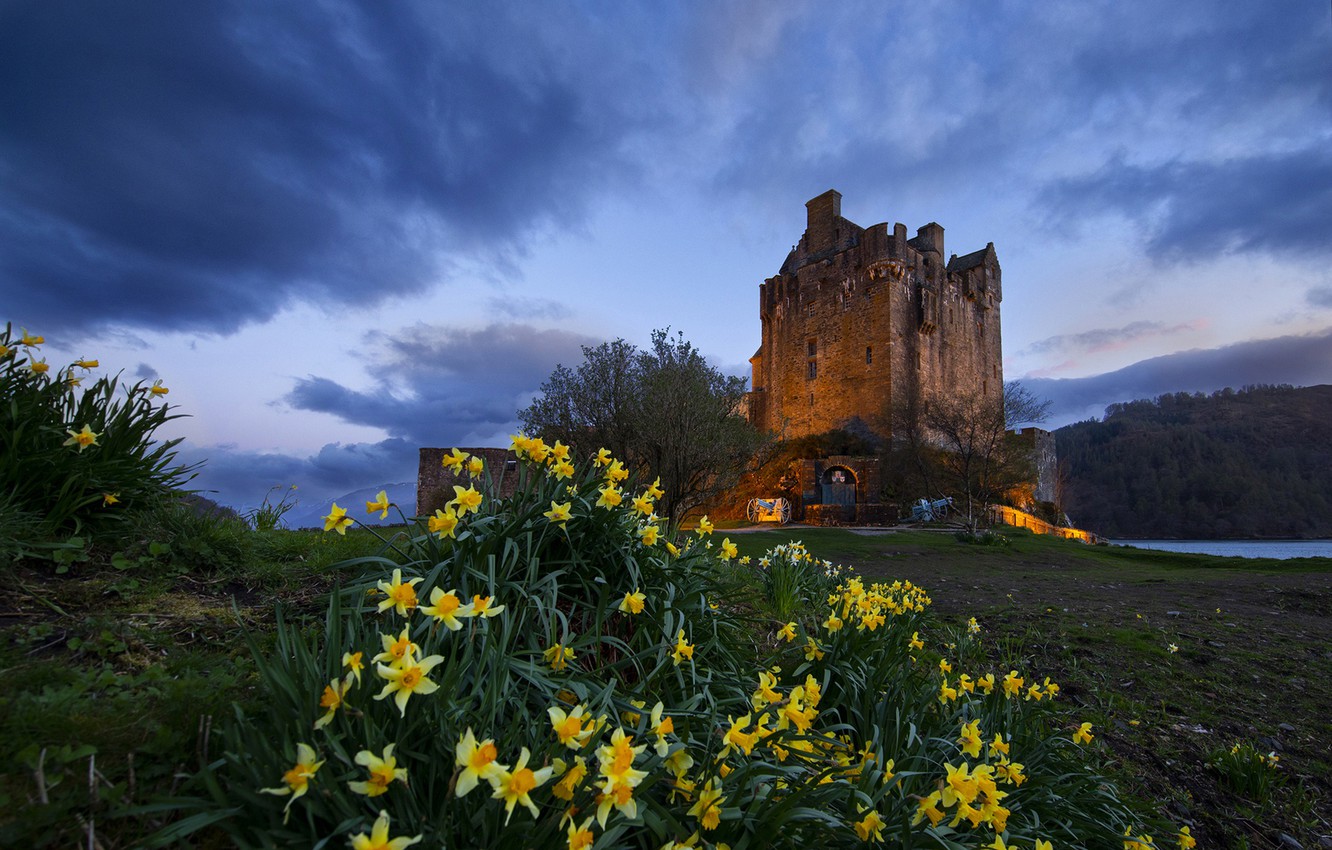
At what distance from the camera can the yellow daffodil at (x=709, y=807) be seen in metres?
1.37

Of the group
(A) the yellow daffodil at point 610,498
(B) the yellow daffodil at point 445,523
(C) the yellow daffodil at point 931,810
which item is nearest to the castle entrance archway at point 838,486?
(A) the yellow daffodil at point 610,498

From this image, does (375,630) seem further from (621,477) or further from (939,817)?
(939,817)

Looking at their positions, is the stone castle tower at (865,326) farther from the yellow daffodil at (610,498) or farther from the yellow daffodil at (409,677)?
the yellow daffodil at (409,677)

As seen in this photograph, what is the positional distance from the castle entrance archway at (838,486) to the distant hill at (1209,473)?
1049 inches

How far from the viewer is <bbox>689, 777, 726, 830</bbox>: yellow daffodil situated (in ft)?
4.48

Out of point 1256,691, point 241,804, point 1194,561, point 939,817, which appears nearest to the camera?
point 241,804

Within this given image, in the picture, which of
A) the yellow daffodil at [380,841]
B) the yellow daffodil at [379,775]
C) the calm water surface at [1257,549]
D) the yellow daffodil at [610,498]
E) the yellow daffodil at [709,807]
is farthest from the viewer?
the calm water surface at [1257,549]

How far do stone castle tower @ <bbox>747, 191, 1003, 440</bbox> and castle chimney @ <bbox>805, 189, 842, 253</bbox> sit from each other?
7 cm

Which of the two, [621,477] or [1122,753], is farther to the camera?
[1122,753]

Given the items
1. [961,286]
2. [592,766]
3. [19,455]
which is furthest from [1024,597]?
[961,286]

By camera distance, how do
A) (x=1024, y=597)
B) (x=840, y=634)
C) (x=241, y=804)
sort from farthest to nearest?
(x=1024, y=597)
(x=840, y=634)
(x=241, y=804)

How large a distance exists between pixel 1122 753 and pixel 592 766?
3.00 metres

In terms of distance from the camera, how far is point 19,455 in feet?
8.32

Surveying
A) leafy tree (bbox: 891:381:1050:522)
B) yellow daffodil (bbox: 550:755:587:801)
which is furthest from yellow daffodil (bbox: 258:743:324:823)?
leafy tree (bbox: 891:381:1050:522)
